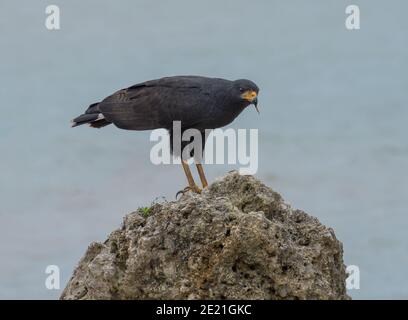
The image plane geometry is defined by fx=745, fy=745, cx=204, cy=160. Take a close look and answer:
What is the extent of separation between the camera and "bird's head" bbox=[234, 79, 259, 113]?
1294 cm

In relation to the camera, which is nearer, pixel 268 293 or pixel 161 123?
pixel 268 293

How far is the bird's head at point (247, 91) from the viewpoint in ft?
42.4

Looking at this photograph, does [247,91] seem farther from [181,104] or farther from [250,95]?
[181,104]

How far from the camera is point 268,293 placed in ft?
27.6

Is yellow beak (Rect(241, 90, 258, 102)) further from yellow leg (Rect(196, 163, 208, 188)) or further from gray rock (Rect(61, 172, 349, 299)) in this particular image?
gray rock (Rect(61, 172, 349, 299))

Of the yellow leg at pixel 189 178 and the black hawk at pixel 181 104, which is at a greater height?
the black hawk at pixel 181 104

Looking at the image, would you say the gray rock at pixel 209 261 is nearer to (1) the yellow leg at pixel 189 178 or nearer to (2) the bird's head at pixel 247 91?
(1) the yellow leg at pixel 189 178

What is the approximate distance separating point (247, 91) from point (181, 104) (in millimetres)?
1209

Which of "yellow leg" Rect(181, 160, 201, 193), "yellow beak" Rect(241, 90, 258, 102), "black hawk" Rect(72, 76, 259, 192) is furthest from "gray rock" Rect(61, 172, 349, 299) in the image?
"yellow beak" Rect(241, 90, 258, 102)

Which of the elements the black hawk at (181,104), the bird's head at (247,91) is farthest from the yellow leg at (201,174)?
the bird's head at (247,91)
